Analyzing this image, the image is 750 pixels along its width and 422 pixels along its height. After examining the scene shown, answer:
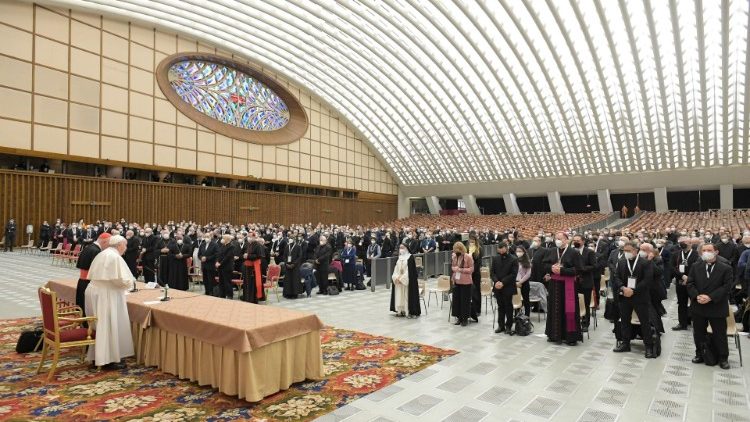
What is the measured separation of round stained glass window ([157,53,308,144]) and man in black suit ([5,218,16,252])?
35.4 feet

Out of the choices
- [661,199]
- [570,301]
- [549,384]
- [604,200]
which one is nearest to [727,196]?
[661,199]

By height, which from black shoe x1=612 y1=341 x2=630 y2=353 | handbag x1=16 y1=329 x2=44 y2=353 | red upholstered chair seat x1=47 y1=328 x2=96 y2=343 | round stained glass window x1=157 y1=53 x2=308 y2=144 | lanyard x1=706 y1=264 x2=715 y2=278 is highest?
round stained glass window x1=157 y1=53 x2=308 y2=144

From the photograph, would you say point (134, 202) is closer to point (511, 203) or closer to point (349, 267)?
point (349, 267)

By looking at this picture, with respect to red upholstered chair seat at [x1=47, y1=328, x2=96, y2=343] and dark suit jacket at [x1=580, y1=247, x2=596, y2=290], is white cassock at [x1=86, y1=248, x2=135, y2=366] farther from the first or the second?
dark suit jacket at [x1=580, y1=247, x2=596, y2=290]

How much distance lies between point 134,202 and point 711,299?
85.4 ft

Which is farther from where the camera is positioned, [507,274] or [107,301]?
[507,274]

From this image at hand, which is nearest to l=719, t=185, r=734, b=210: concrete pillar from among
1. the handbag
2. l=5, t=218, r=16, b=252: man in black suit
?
the handbag

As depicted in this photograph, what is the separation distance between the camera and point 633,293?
6.40 meters

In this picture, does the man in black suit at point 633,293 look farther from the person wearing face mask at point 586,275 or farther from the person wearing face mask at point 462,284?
the person wearing face mask at point 462,284

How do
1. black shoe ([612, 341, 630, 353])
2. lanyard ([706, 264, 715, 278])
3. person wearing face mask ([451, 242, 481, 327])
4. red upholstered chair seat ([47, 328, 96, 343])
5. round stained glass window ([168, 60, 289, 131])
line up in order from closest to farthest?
red upholstered chair seat ([47, 328, 96, 343]) → lanyard ([706, 264, 715, 278]) → black shoe ([612, 341, 630, 353]) → person wearing face mask ([451, 242, 481, 327]) → round stained glass window ([168, 60, 289, 131])

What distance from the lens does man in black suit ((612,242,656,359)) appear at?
6.31 metres

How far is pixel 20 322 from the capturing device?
7.65 meters

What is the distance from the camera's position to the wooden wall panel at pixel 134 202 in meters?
20.3

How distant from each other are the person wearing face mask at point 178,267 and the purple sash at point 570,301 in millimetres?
9494
